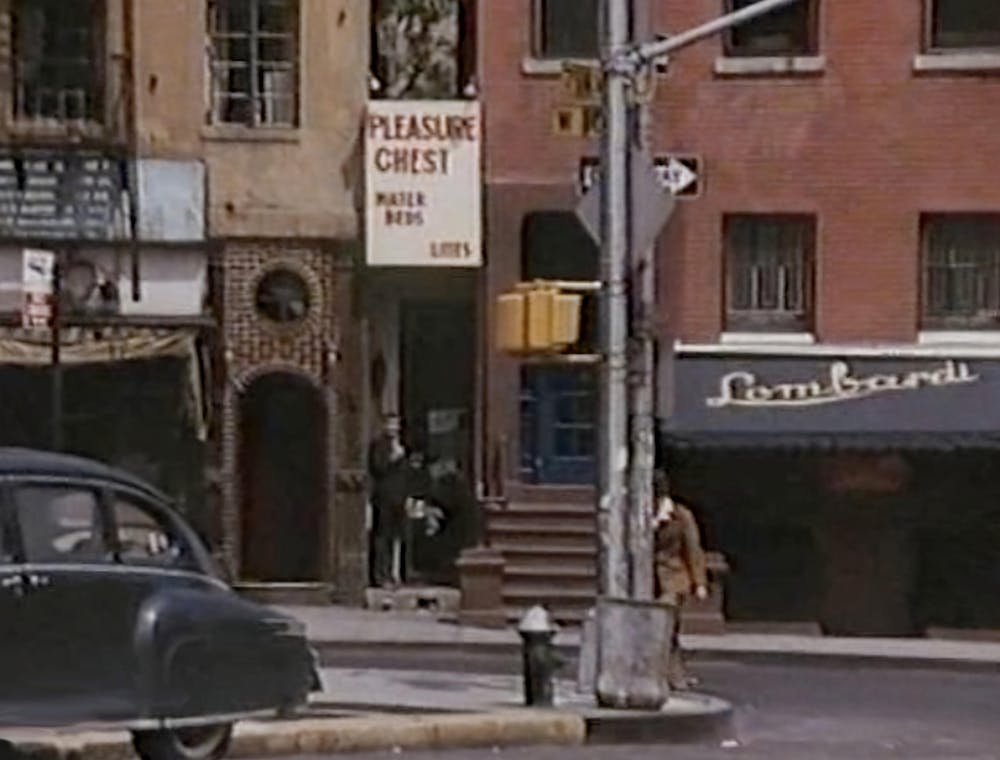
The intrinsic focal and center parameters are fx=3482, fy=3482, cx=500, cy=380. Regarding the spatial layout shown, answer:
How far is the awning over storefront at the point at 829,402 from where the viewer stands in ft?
123

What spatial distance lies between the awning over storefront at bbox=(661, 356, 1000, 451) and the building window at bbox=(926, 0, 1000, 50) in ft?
11.5

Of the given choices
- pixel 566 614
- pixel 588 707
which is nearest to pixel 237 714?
pixel 588 707

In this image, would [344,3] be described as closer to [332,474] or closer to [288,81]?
[288,81]

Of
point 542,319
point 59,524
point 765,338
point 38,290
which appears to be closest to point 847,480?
point 765,338

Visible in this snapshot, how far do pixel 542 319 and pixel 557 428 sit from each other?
15237mm

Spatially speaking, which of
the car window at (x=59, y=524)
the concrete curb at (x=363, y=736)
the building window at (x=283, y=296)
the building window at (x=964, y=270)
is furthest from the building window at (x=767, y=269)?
the car window at (x=59, y=524)

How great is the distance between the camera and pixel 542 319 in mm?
23734

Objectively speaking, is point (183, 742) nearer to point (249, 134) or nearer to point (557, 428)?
point (557, 428)

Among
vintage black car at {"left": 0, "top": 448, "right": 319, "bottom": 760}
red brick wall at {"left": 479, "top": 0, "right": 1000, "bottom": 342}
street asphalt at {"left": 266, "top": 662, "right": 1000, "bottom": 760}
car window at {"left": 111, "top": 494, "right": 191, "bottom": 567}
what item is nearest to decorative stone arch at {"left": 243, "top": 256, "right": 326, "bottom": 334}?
red brick wall at {"left": 479, "top": 0, "right": 1000, "bottom": 342}

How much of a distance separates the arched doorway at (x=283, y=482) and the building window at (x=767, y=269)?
489 cm

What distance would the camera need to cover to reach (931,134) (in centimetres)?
3788

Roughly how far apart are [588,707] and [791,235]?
15091mm

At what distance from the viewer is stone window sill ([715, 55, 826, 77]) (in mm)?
38062

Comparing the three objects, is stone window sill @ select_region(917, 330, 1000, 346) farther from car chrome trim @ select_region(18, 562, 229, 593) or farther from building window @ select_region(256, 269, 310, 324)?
car chrome trim @ select_region(18, 562, 229, 593)
